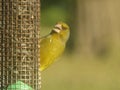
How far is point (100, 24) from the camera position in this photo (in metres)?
16.5

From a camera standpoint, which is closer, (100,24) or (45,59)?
(45,59)

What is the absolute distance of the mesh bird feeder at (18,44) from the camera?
675 cm

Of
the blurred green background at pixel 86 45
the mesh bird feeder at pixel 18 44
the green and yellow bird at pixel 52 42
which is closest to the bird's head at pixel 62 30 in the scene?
the green and yellow bird at pixel 52 42

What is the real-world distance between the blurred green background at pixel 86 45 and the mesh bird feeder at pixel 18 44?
6801mm

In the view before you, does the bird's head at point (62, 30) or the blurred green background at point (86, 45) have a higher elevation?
the bird's head at point (62, 30)

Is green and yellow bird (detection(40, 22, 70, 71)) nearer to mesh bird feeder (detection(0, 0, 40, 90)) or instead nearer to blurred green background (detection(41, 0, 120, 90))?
mesh bird feeder (detection(0, 0, 40, 90))

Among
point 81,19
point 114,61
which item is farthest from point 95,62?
point 81,19

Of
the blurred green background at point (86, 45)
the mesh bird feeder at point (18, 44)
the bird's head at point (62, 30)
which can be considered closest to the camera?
the mesh bird feeder at point (18, 44)

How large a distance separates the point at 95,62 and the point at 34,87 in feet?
29.1

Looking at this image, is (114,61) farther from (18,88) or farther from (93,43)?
(18,88)

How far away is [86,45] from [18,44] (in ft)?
31.1

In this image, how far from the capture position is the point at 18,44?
267 inches

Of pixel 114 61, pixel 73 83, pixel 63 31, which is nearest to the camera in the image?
pixel 63 31

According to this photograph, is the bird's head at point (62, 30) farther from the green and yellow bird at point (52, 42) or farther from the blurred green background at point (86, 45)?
the blurred green background at point (86, 45)
